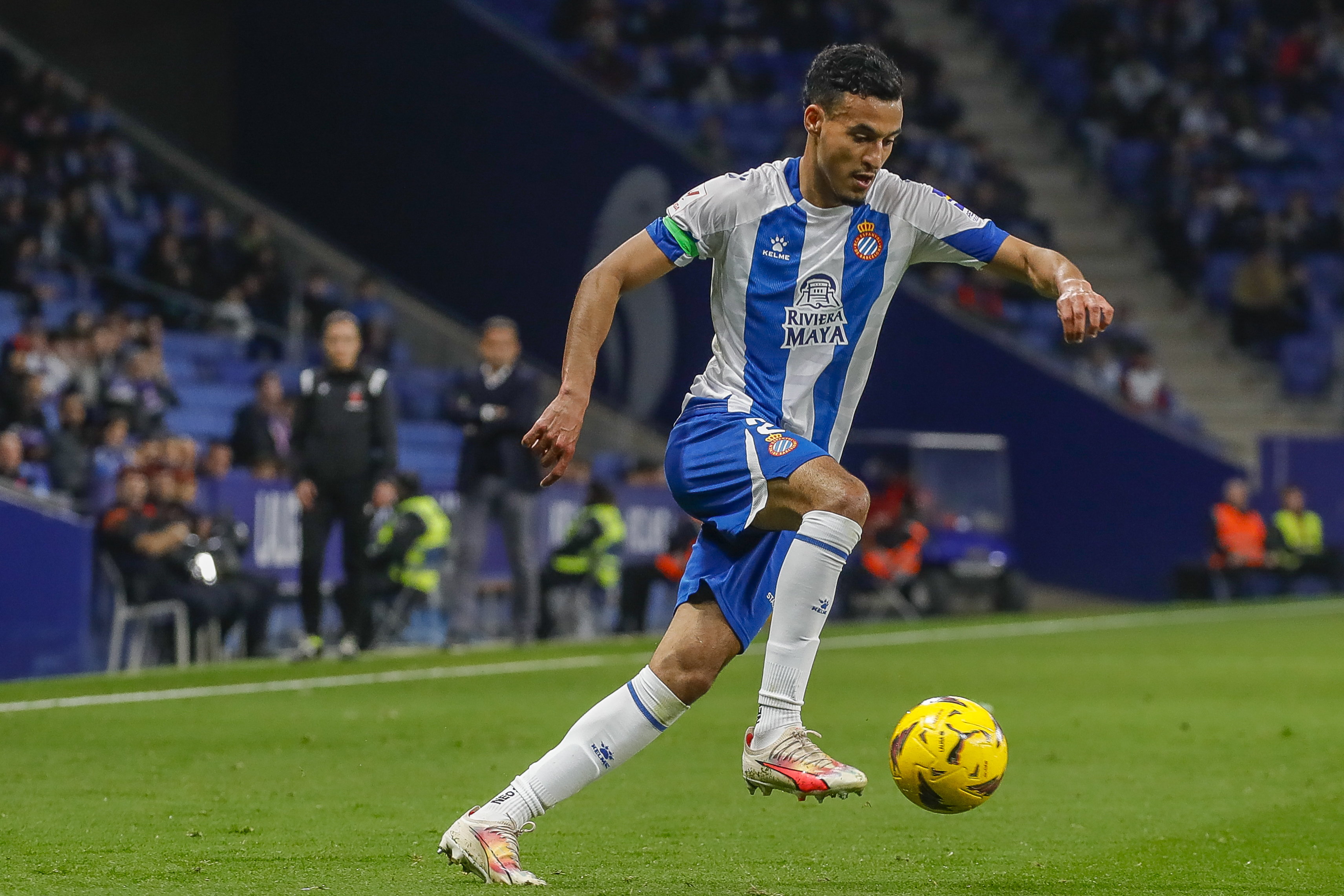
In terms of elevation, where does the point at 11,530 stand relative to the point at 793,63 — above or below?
below

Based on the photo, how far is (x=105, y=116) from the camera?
21.4 meters

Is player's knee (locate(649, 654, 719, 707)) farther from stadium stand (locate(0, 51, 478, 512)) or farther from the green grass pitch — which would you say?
stadium stand (locate(0, 51, 478, 512))

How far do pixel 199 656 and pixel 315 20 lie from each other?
499 inches

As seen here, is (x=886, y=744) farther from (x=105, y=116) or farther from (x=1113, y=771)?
(x=105, y=116)

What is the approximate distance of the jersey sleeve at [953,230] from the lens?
5242mm

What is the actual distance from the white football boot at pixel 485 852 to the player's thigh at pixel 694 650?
1.83ft

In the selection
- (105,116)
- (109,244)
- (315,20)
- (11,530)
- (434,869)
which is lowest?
(434,869)

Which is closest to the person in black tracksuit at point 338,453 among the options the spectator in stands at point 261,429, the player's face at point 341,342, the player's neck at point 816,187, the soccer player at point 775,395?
the player's face at point 341,342

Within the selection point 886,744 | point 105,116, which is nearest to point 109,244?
point 105,116

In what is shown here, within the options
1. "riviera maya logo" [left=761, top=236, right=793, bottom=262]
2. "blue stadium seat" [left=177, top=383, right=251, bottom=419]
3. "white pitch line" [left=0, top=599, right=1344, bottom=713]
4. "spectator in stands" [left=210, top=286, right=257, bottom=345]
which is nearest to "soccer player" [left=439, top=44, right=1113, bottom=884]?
"riviera maya logo" [left=761, top=236, right=793, bottom=262]

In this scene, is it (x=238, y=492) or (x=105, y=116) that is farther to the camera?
(x=105, y=116)

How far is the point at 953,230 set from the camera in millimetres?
5254

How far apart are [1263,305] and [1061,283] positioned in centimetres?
2148

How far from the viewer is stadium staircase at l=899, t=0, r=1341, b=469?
25.1 metres
